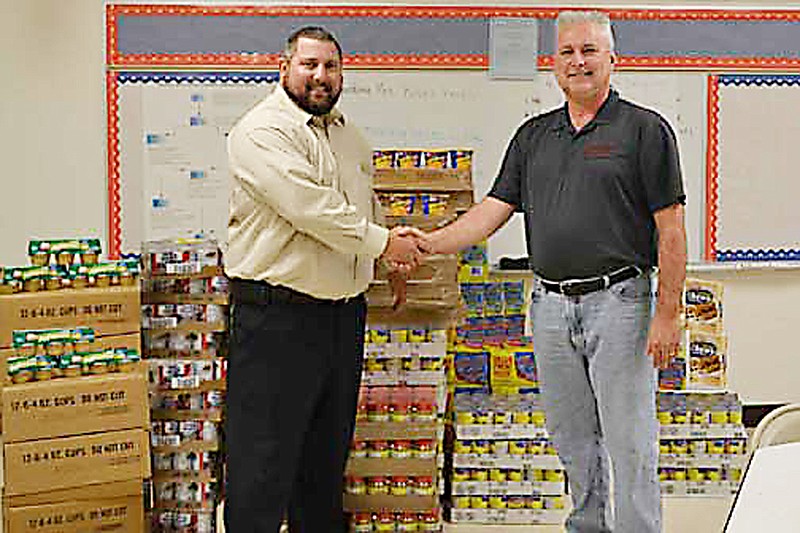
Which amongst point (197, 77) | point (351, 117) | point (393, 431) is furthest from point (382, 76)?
point (393, 431)

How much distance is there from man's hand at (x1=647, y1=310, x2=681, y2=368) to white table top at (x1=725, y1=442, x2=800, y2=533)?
1043mm

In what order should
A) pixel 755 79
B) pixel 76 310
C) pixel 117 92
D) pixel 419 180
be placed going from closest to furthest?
pixel 76 310, pixel 419 180, pixel 117 92, pixel 755 79

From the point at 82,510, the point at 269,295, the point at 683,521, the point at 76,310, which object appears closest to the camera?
the point at 269,295

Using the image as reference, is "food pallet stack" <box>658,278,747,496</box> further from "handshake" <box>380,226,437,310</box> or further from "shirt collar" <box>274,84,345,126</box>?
"shirt collar" <box>274,84,345,126</box>

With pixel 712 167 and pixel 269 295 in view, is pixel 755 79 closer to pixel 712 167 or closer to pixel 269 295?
pixel 712 167

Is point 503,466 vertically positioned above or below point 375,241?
below

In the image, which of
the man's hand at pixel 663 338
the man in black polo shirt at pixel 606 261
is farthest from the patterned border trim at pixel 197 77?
the man's hand at pixel 663 338

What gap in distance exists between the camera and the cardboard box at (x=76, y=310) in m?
3.58

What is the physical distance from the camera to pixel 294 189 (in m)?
3.29

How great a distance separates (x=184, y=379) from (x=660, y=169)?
1622 mm

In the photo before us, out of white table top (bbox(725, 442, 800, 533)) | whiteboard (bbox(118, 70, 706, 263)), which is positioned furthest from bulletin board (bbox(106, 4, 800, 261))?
white table top (bbox(725, 442, 800, 533))

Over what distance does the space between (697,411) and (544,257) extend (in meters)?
1.54

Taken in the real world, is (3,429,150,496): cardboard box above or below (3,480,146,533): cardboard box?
above

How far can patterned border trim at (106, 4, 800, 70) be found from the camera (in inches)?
208
